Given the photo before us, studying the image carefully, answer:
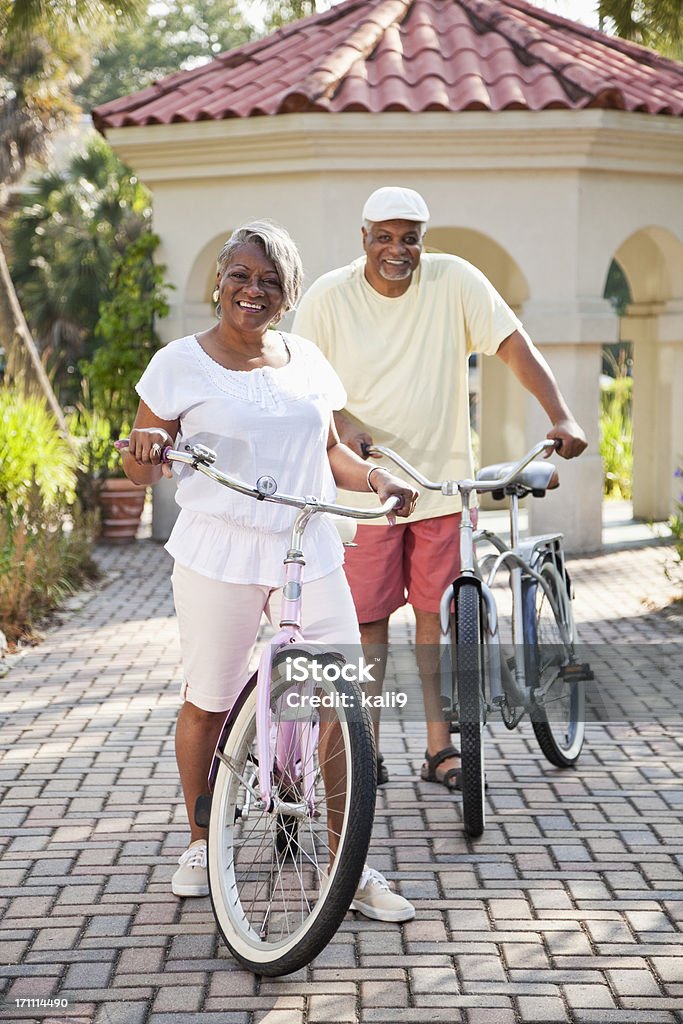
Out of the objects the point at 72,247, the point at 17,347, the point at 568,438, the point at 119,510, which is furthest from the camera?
the point at 72,247

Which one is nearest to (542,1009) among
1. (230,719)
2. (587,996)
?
(587,996)

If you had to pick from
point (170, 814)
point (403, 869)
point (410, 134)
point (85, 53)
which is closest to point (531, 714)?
point (403, 869)

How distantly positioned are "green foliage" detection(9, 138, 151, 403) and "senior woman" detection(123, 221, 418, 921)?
21.5m

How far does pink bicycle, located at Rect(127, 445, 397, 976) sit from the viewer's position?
10.9ft

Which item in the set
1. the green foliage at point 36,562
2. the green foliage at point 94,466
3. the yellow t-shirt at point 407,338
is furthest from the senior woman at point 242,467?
the green foliage at point 94,466

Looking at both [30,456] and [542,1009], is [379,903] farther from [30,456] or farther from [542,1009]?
[30,456]

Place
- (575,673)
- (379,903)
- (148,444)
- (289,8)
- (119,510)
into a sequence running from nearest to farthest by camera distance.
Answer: (148,444) → (379,903) → (575,673) → (119,510) → (289,8)

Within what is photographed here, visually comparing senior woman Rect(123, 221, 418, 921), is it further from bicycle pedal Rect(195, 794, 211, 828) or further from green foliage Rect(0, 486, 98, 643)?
green foliage Rect(0, 486, 98, 643)

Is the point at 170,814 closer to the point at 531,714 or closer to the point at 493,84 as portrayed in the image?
the point at 531,714

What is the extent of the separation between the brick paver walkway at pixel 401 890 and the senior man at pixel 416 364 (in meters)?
0.76

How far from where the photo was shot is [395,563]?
5.00 m

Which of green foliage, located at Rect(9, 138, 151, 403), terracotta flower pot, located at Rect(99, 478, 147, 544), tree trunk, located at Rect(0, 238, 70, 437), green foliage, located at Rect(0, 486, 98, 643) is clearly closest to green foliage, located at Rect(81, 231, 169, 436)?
terracotta flower pot, located at Rect(99, 478, 147, 544)

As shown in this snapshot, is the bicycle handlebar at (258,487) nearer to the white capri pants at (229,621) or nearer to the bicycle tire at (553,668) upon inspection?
the white capri pants at (229,621)

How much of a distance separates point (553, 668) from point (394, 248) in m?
1.75
